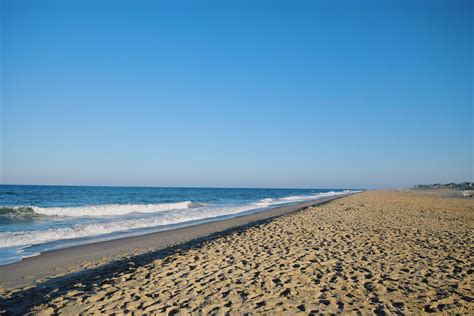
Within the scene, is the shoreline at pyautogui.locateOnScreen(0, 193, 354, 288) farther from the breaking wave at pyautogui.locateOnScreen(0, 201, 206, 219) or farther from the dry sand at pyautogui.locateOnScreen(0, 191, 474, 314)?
the breaking wave at pyautogui.locateOnScreen(0, 201, 206, 219)

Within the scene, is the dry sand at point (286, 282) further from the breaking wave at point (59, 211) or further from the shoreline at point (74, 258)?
the breaking wave at point (59, 211)

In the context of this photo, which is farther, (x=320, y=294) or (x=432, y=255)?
(x=432, y=255)

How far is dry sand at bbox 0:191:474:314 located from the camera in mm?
4941

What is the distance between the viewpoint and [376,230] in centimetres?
1187

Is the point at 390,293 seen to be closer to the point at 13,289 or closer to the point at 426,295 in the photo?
the point at 426,295

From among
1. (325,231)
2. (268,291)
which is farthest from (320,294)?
(325,231)

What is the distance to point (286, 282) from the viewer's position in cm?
589

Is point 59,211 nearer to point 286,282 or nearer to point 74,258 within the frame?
point 74,258

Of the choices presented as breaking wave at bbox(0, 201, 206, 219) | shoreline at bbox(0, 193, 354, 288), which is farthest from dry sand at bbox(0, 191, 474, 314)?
breaking wave at bbox(0, 201, 206, 219)

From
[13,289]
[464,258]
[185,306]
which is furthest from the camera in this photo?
[464,258]

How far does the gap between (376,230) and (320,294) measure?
A: 305 inches

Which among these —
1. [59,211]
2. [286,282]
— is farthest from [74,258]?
[59,211]

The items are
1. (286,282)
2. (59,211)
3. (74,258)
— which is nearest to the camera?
(286,282)

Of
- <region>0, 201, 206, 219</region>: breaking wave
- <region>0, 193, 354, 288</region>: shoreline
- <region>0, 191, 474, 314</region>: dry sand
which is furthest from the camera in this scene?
<region>0, 201, 206, 219</region>: breaking wave
